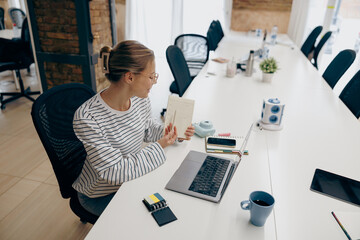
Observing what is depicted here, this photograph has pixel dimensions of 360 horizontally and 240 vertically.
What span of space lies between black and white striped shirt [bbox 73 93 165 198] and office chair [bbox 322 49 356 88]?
2033 mm

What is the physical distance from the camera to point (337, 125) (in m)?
1.83

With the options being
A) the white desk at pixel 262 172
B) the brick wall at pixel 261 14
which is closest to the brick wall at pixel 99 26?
the white desk at pixel 262 172

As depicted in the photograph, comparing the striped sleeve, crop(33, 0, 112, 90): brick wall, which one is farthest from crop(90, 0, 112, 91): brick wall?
the striped sleeve

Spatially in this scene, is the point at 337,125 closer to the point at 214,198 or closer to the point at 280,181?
the point at 280,181

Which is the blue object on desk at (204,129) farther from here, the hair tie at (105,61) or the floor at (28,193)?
the floor at (28,193)

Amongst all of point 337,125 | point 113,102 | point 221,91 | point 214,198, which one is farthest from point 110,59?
point 337,125

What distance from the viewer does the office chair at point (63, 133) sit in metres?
1.23

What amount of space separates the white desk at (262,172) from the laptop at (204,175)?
0.03m

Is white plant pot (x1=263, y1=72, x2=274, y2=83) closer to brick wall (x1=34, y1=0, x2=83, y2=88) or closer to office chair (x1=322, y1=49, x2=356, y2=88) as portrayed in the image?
office chair (x1=322, y1=49, x2=356, y2=88)

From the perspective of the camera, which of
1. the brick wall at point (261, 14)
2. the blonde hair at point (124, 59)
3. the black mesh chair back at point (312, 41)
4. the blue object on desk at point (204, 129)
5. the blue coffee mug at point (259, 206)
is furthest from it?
the brick wall at point (261, 14)

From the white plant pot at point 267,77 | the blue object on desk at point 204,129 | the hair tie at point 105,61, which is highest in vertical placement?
the hair tie at point 105,61

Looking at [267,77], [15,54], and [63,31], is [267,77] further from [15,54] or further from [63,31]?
[15,54]

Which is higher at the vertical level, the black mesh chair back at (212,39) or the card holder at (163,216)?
the black mesh chair back at (212,39)

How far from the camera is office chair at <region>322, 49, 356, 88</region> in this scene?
8.30 ft
